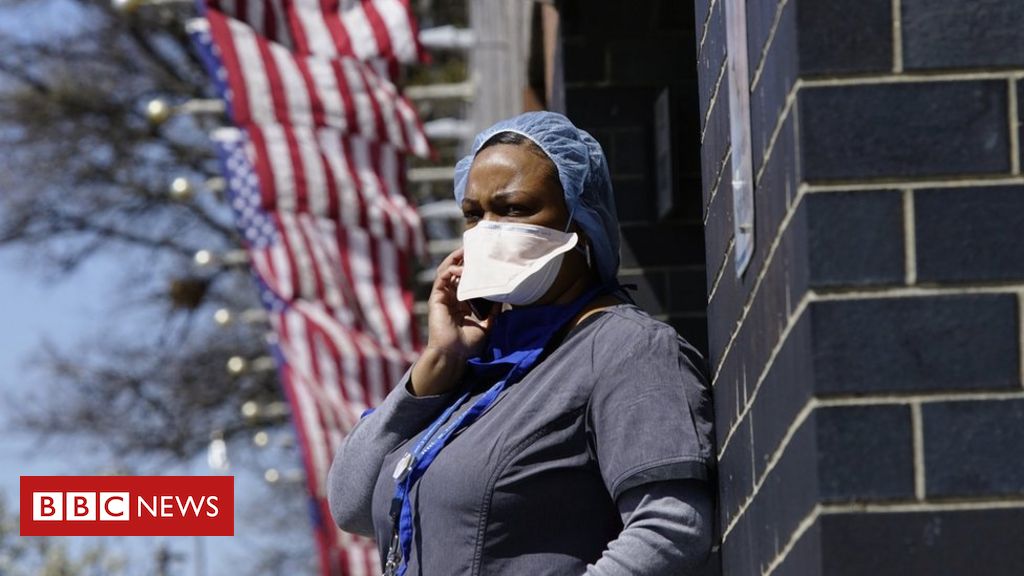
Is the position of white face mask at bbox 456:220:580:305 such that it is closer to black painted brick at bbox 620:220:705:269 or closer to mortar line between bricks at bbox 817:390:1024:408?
mortar line between bricks at bbox 817:390:1024:408

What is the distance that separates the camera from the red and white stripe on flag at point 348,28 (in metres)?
11.3

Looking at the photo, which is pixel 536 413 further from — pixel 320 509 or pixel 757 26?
pixel 320 509

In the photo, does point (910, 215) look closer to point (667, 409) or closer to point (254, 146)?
point (667, 409)

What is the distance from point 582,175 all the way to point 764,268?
0.86 meters

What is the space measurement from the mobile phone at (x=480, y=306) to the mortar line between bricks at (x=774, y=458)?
744mm

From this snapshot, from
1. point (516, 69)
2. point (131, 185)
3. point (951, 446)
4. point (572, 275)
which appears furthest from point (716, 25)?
point (131, 185)

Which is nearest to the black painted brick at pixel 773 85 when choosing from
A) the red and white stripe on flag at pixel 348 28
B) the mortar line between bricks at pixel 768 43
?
the mortar line between bricks at pixel 768 43

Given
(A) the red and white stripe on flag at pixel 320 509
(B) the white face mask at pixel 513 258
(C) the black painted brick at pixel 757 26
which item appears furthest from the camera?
(A) the red and white stripe on flag at pixel 320 509

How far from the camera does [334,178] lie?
1194 centimetres

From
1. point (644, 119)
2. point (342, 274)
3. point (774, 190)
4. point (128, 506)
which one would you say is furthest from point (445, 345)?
point (342, 274)

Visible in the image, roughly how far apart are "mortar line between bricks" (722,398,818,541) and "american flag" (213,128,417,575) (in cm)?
882

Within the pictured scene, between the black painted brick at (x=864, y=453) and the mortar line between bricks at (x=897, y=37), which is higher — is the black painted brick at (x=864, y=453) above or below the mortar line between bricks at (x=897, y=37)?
below

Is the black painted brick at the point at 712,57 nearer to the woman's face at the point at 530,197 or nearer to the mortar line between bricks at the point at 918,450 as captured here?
the woman's face at the point at 530,197

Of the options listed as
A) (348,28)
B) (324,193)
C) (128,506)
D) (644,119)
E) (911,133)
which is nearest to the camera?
(911,133)
